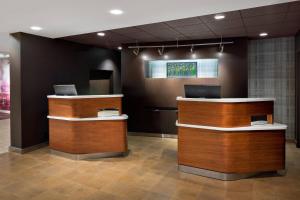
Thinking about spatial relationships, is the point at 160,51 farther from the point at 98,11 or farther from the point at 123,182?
the point at 123,182

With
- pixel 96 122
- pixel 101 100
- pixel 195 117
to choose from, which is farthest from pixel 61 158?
pixel 195 117

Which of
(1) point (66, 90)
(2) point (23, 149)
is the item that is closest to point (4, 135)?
(2) point (23, 149)

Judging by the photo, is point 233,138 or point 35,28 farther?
point 35,28

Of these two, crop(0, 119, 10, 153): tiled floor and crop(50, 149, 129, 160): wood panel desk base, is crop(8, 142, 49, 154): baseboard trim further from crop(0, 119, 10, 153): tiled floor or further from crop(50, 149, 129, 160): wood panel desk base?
crop(50, 149, 129, 160): wood panel desk base

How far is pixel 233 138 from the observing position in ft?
13.1

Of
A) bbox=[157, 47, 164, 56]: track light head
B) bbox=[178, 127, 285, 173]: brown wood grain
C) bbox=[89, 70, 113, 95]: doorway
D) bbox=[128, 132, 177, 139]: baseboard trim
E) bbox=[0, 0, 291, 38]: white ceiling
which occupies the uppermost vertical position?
bbox=[0, 0, 291, 38]: white ceiling

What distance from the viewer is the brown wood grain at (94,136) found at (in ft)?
17.1

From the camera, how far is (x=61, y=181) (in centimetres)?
407

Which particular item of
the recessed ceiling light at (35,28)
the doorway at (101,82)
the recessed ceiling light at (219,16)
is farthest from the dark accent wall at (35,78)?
the recessed ceiling light at (219,16)

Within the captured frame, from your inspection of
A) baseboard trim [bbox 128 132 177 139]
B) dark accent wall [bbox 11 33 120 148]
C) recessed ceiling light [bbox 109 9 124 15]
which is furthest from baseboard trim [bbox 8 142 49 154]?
recessed ceiling light [bbox 109 9 124 15]

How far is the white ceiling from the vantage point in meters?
3.63

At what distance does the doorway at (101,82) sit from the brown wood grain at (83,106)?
340 cm

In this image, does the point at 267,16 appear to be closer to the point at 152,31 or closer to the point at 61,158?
the point at 152,31

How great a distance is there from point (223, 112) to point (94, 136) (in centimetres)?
276
